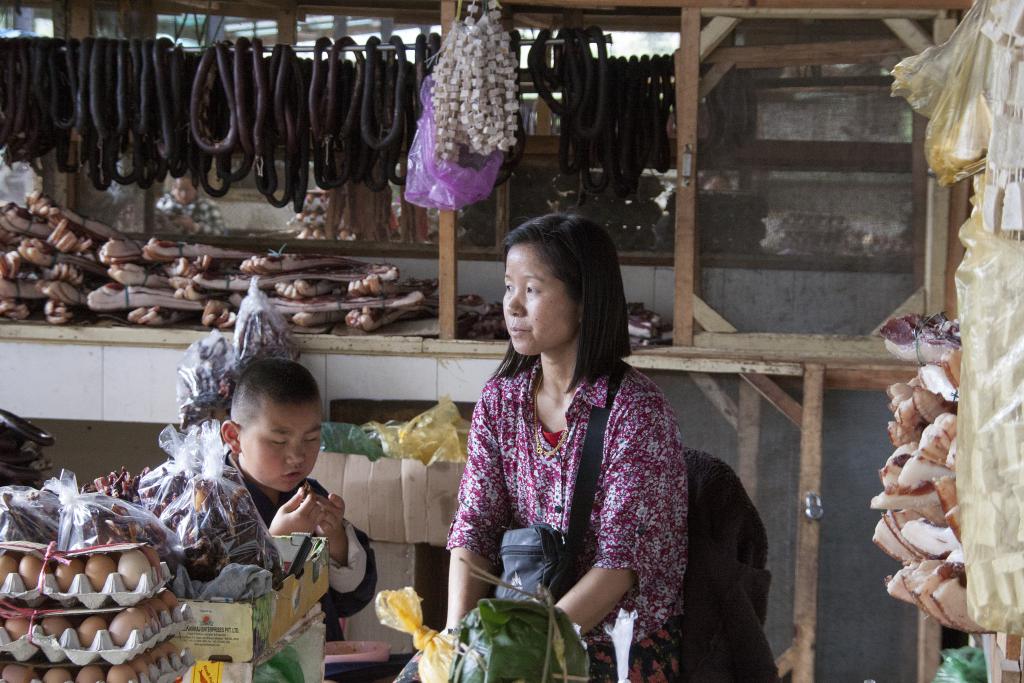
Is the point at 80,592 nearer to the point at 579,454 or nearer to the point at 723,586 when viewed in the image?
the point at 579,454

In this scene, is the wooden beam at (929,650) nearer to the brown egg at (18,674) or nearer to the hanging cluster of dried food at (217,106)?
the hanging cluster of dried food at (217,106)

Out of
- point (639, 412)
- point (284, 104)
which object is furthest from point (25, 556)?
point (284, 104)

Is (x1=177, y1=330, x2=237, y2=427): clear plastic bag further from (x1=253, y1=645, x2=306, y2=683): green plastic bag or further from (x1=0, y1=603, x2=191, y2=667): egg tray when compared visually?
(x1=0, y1=603, x2=191, y2=667): egg tray

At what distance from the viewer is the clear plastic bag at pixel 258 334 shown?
4.34 metres

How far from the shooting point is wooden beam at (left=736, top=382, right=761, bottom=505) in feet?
13.8

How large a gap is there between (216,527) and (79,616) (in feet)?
1.06

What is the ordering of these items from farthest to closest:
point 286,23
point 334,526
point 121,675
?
point 286,23
point 334,526
point 121,675

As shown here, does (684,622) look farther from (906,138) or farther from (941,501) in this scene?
(906,138)

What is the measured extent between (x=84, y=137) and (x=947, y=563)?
3.83 m

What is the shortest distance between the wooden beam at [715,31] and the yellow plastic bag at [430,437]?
5.15 feet

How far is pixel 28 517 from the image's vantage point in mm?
1833

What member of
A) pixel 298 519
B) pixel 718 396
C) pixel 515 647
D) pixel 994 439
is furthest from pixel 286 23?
pixel 994 439

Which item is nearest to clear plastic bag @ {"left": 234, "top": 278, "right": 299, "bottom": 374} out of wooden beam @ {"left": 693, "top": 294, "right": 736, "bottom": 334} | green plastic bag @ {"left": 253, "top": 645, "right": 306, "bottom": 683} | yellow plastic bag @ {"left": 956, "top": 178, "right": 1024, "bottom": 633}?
wooden beam @ {"left": 693, "top": 294, "right": 736, "bottom": 334}

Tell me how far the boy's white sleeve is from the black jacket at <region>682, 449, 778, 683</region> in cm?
78
